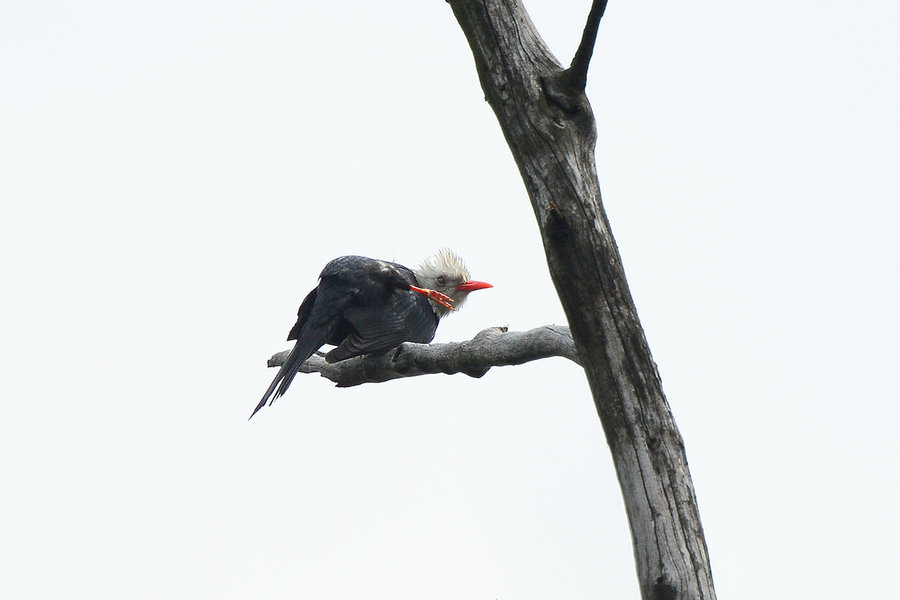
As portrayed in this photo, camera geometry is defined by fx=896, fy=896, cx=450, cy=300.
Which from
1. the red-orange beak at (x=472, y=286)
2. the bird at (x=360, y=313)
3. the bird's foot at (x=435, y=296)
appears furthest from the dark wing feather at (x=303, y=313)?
the red-orange beak at (x=472, y=286)

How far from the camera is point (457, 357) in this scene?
3.70 m

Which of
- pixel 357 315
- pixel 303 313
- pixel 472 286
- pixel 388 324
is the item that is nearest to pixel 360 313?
pixel 357 315

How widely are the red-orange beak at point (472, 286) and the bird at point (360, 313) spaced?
6.9 inches

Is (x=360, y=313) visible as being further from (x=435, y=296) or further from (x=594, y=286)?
(x=594, y=286)

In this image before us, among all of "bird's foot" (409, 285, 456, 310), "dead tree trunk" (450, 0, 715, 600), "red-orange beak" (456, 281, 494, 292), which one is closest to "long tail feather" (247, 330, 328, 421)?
"bird's foot" (409, 285, 456, 310)

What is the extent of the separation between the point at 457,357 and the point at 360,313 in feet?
4.60

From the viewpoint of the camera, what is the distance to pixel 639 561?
2334 mm

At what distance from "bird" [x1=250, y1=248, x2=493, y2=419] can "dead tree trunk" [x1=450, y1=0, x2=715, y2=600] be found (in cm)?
237

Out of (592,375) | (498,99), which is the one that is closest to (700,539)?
(592,375)

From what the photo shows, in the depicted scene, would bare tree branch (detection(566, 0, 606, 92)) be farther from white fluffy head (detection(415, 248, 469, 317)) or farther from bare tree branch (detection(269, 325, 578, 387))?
white fluffy head (detection(415, 248, 469, 317))

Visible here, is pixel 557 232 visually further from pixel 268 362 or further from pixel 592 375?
pixel 268 362

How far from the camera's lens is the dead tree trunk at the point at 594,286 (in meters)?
2.27

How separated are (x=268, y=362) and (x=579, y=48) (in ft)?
11.5

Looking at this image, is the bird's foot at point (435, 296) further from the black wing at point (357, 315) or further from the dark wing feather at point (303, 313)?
the dark wing feather at point (303, 313)
